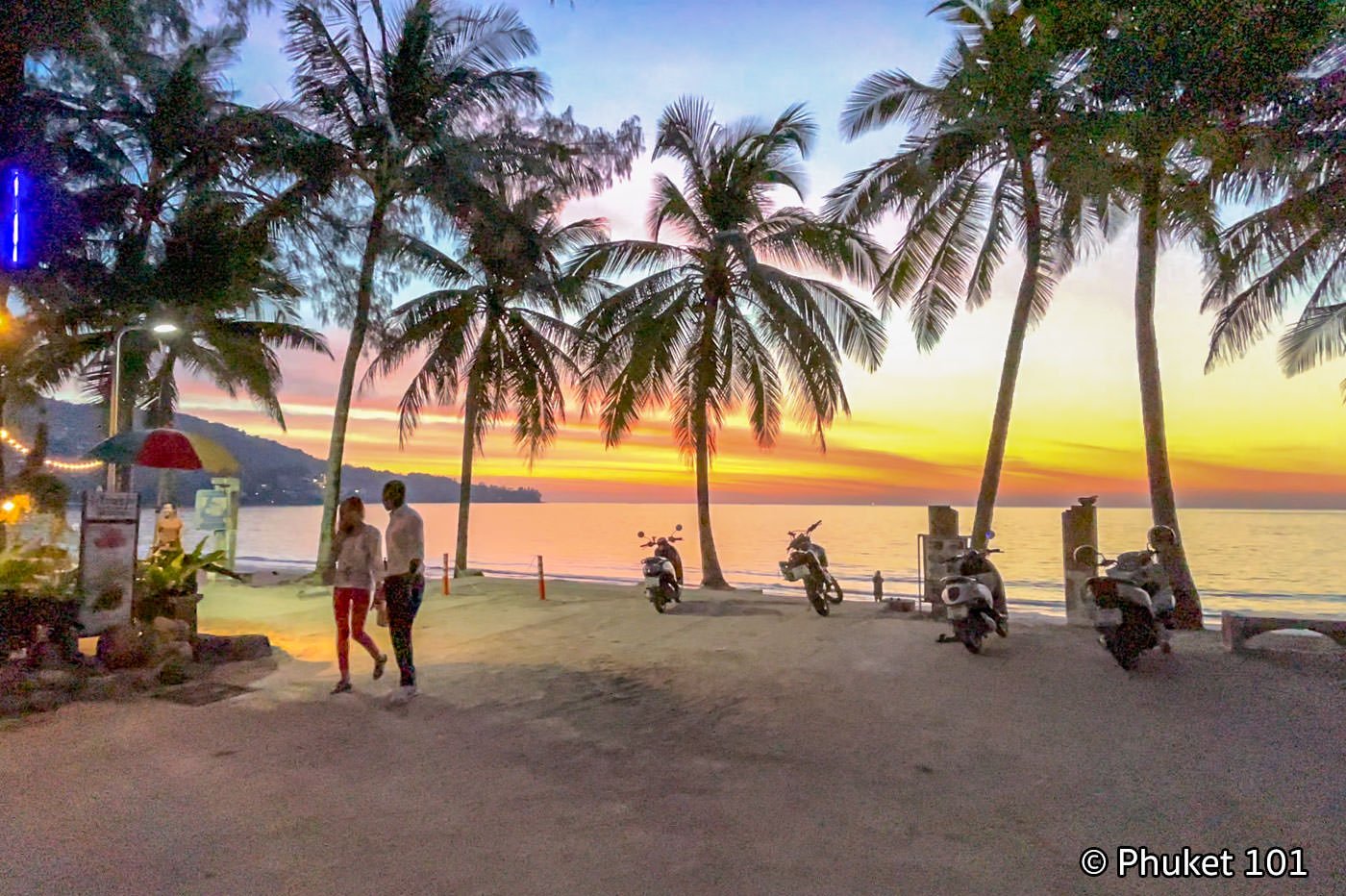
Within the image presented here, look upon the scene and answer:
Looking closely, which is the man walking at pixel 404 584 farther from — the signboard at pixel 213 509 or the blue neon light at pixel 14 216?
the signboard at pixel 213 509

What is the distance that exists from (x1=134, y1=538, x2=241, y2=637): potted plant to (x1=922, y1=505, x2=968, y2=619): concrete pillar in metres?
8.32

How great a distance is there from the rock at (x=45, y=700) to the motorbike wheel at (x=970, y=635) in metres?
7.84

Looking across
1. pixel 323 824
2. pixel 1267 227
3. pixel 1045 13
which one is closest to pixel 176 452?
pixel 323 824

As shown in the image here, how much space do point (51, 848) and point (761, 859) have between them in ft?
10.4

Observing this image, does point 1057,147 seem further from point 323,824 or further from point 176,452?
point 176,452

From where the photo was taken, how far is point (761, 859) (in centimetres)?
339

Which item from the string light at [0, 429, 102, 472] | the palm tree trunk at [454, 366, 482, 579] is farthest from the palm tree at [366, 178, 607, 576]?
the string light at [0, 429, 102, 472]

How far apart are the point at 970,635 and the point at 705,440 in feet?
29.5

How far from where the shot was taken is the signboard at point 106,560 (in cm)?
687

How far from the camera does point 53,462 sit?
14.4m

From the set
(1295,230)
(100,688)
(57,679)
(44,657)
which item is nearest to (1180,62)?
(1295,230)

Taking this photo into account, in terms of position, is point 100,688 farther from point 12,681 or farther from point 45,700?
point 12,681

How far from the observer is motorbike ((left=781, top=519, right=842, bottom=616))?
1127cm

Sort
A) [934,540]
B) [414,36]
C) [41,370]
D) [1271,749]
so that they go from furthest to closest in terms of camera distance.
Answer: [41,370], [414,36], [934,540], [1271,749]
